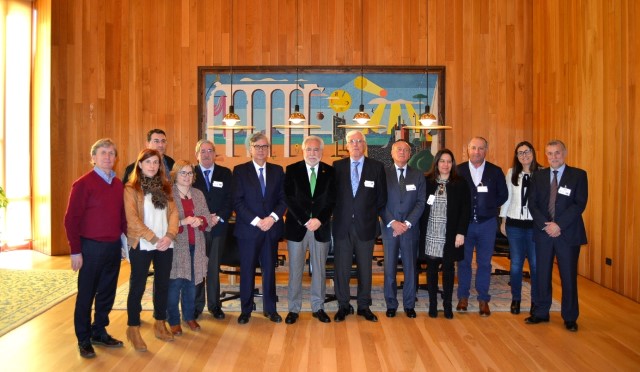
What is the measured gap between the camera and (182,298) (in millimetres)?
4527

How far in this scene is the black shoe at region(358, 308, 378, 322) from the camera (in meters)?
4.86

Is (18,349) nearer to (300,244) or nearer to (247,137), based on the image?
(300,244)

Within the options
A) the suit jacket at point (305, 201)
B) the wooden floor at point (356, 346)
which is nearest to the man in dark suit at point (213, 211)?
the wooden floor at point (356, 346)

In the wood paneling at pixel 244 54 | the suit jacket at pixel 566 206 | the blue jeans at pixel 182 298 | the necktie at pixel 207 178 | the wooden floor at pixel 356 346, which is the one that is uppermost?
the wood paneling at pixel 244 54

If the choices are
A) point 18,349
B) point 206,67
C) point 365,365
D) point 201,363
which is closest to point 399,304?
point 365,365

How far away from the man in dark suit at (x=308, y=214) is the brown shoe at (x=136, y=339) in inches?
50.6

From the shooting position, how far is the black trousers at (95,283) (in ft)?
12.5

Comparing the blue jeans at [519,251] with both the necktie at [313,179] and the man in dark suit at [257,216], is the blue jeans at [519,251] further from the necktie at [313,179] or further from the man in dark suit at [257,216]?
the man in dark suit at [257,216]

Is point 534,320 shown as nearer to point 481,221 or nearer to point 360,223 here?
point 481,221

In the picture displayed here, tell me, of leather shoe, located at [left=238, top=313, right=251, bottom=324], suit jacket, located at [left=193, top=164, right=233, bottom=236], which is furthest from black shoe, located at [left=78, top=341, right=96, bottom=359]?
suit jacket, located at [left=193, top=164, right=233, bottom=236]

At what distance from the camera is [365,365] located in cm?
373

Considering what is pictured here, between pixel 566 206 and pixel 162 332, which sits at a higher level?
pixel 566 206

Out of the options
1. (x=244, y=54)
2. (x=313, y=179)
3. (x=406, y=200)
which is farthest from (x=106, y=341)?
(x=244, y=54)

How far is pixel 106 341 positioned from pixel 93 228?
96 centimetres
